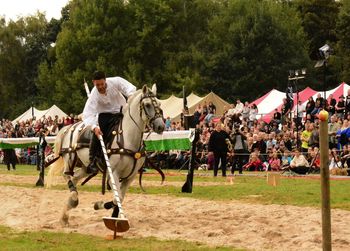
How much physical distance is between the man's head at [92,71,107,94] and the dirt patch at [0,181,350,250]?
2.35 metres

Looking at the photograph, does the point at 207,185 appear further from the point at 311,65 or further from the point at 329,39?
the point at 329,39

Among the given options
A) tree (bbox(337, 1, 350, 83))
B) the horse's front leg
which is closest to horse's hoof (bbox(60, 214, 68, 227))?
the horse's front leg

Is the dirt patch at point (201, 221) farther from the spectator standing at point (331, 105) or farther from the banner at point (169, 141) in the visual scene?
the spectator standing at point (331, 105)

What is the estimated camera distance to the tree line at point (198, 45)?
2677 inches

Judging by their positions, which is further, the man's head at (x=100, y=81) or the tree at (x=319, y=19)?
the tree at (x=319, y=19)

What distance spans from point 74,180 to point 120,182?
63.8 inches

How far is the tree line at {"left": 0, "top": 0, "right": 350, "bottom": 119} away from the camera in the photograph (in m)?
68.0

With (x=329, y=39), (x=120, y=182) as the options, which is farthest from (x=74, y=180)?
(x=329, y=39)

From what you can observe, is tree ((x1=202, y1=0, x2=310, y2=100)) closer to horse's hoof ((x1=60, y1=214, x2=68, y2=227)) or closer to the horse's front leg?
the horse's front leg

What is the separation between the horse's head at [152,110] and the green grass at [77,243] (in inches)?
81.5

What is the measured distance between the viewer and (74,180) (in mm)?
15156

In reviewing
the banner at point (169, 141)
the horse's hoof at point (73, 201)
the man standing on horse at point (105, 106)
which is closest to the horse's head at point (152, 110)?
the man standing on horse at point (105, 106)

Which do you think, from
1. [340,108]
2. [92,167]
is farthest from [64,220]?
[340,108]

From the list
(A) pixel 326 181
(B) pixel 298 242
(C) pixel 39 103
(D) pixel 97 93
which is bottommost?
(B) pixel 298 242
